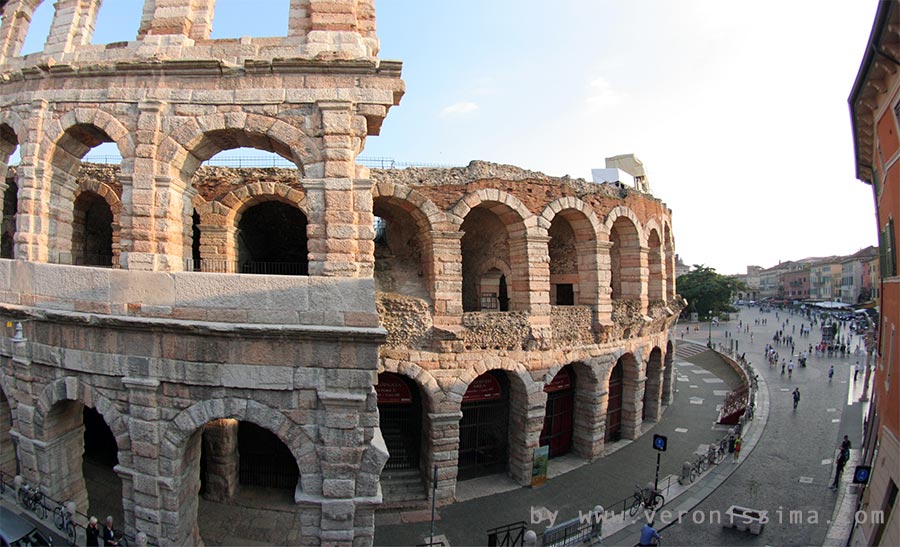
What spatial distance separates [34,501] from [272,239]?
34.5ft

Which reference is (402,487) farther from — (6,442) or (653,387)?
(653,387)

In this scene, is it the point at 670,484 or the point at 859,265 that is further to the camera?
the point at 859,265

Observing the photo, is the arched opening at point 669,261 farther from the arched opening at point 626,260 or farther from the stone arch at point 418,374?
the stone arch at point 418,374

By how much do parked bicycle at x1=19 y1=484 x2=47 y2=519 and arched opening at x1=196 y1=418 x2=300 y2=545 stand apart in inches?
100

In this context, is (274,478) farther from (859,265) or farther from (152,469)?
(859,265)

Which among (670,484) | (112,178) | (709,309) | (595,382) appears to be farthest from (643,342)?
(709,309)

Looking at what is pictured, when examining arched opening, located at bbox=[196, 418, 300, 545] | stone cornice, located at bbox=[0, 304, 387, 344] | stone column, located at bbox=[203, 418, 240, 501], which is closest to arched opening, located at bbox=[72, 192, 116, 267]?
stone column, located at bbox=[203, 418, 240, 501]

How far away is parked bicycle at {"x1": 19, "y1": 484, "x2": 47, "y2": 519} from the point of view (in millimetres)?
7949

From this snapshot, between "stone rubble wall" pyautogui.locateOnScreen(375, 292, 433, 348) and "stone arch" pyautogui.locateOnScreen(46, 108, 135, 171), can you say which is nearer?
"stone arch" pyautogui.locateOnScreen(46, 108, 135, 171)

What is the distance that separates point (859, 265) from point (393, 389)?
70.9m

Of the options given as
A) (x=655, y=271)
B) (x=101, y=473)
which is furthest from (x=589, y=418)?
(x=101, y=473)

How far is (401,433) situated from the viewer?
12.9m

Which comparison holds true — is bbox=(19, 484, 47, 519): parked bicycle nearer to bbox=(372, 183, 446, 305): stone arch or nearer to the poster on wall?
bbox=(372, 183, 446, 305): stone arch

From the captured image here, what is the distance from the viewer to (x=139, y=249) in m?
7.31
